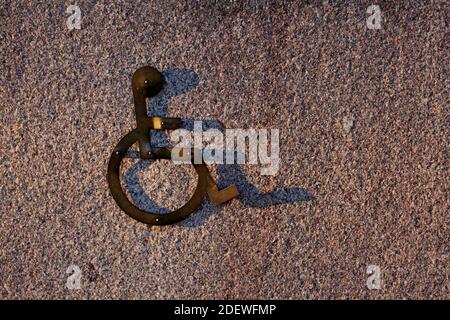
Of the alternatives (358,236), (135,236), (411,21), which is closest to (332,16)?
(411,21)

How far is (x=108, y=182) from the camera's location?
3.13 feet

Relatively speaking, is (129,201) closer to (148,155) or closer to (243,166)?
(148,155)

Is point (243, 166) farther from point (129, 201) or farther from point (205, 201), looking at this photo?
point (129, 201)

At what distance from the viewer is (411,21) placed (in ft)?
3.14

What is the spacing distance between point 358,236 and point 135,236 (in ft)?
1.24

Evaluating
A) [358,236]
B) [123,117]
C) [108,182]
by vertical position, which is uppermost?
[123,117]

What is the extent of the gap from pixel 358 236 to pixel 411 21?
371 millimetres

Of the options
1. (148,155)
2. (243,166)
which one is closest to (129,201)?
(148,155)

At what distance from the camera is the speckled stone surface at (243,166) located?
96cm

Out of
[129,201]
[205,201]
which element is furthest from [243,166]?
[129,201]

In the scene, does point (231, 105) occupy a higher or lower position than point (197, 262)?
higher

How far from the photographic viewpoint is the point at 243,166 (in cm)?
96

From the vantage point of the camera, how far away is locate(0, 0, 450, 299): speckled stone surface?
3.14 ft
